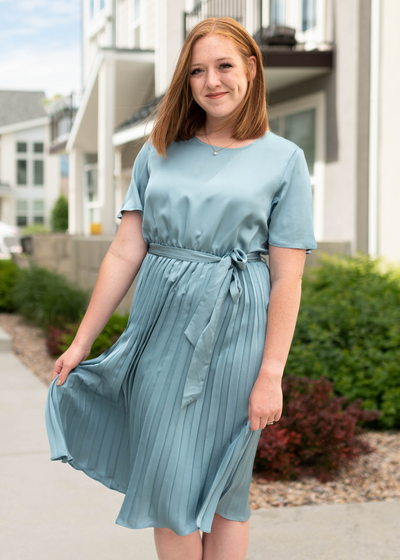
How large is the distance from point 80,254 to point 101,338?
389cm

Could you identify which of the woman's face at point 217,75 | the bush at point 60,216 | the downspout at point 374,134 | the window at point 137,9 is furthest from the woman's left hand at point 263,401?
the bush at point 60,216

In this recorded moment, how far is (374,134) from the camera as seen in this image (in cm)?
668

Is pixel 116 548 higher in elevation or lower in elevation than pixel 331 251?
lower

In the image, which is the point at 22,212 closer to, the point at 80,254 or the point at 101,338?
the point at 80,254

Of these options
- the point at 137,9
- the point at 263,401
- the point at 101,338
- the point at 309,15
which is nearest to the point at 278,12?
the point at 309,15

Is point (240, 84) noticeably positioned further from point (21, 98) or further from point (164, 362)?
point (21, 98)

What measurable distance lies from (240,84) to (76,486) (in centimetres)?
246

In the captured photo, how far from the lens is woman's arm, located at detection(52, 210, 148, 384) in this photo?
1.91m

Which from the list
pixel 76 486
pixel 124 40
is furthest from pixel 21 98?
pixel 76 486

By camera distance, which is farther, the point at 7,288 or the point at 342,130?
the point at 7,288

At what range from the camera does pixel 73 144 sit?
1424 centimetres

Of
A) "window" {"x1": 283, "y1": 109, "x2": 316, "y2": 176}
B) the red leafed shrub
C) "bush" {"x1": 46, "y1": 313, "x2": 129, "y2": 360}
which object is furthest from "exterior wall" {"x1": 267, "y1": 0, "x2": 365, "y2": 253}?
the red leafed shrub

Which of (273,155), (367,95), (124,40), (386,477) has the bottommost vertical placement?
(386,477)

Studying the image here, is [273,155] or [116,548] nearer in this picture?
[273,155]
